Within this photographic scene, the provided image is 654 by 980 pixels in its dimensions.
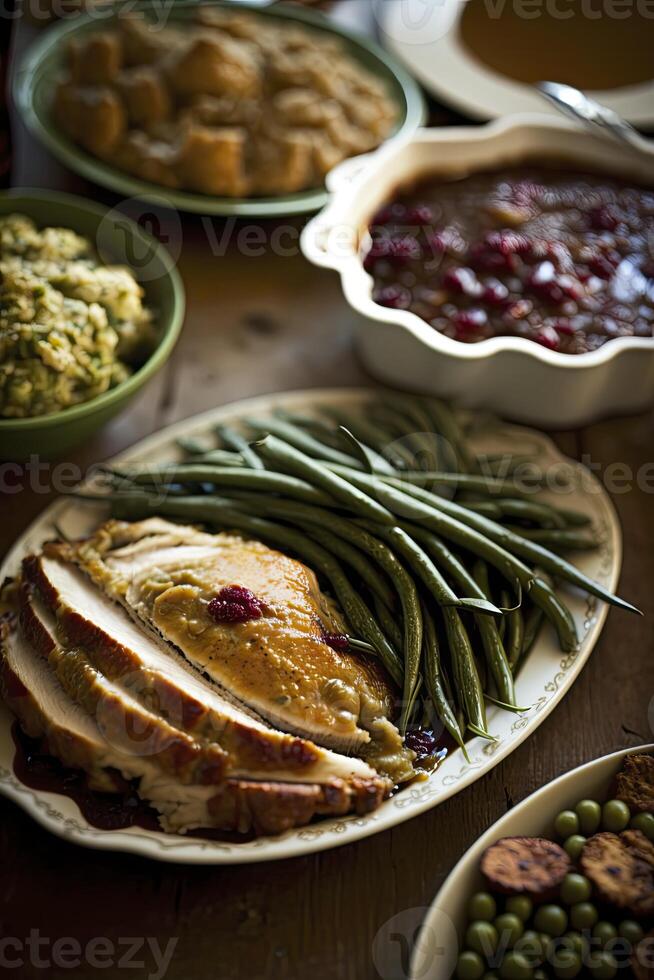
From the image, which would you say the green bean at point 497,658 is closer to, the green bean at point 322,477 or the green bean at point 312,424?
the green bean at point 322,477

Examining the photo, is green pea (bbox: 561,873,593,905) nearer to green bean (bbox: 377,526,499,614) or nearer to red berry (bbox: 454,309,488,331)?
green bean (bbox: 377,526,499,614)

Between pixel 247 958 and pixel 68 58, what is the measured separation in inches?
150

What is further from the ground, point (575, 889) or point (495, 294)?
point (495, 294)

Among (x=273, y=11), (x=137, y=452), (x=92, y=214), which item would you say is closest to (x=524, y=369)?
(x=137, y=452)

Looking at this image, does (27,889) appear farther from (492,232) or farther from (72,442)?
(492,232)

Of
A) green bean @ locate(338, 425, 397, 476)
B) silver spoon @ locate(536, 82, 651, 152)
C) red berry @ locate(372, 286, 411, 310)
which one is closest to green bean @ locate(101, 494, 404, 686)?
green bean @ locate(338, 425, 397, 476)

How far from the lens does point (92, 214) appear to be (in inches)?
142

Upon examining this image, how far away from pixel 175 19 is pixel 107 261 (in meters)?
1.69

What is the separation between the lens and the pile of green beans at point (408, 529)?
8.91 feet

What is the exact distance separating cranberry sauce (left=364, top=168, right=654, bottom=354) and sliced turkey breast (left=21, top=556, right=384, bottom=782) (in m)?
1.66

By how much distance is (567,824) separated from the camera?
8.05 ft

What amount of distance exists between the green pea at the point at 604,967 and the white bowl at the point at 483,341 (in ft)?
6.11

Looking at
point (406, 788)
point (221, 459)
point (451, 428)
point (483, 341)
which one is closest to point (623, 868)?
point (406, 788)

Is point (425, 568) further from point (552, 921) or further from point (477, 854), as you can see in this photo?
point (552, 921)
